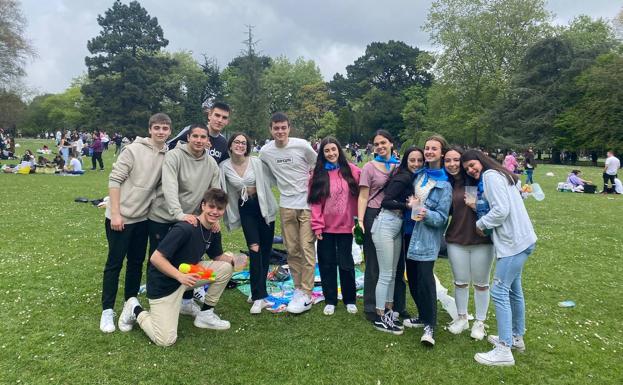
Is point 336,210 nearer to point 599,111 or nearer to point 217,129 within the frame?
point 217,129

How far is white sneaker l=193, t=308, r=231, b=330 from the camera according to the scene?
451 cm

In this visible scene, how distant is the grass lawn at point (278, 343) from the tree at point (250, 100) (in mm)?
→ 35070

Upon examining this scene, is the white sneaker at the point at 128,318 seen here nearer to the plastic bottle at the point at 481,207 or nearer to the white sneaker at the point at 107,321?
the white sneaker at the point at 107,321

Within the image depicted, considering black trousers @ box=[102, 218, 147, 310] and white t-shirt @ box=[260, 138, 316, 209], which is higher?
white t-shirt @ box=[260, 138, 316, 209]

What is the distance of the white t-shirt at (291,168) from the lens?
5.01m

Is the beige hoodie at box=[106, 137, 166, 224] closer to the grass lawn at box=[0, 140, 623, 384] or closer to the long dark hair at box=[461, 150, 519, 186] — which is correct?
the grass lawn at box=[0, 140, 623, 384]

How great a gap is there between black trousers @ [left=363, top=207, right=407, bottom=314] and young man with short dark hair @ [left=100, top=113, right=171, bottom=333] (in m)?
2.43

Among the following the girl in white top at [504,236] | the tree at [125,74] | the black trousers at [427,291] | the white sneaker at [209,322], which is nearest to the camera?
the girl in white top at [504,236]

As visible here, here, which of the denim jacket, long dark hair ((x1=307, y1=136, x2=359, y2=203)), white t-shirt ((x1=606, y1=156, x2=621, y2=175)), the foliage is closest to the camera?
the denim jacket

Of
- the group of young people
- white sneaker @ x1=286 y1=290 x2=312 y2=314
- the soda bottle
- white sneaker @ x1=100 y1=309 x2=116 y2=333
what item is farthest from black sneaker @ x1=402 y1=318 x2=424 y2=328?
white sneaker @ x1=100 y1=309 x2=116 y2=333

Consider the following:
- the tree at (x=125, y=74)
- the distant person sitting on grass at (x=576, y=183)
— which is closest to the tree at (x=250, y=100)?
the tree at (x=125, y=74)

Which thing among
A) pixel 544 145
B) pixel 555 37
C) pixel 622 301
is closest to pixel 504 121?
pixel 544 145

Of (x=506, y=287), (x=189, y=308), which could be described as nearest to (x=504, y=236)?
(x=506, y=287)

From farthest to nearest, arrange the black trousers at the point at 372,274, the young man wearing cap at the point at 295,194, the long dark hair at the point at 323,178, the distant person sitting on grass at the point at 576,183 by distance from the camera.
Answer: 1. the distant person sitting on grass at the point at 576,183
2. the young man wearing cap at the point at 295,194
3. the long dark hair at the point at 323,178
4. the black trousers at the point at 372,274
